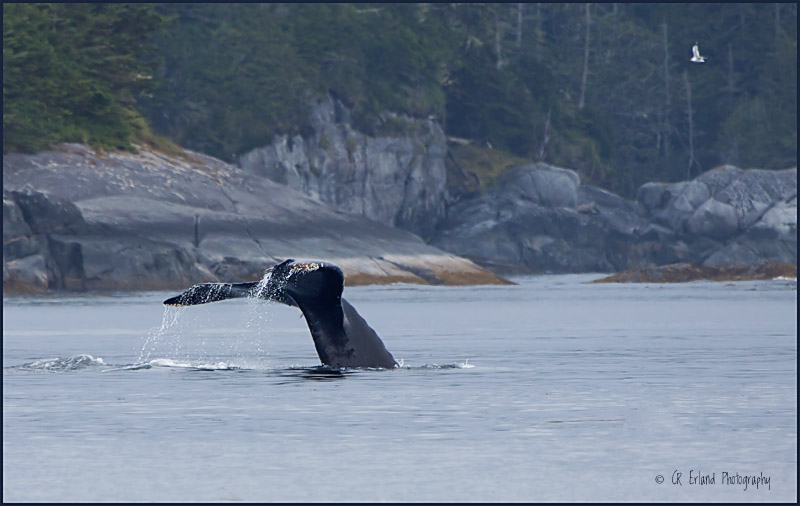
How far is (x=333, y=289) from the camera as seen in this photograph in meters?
22.0

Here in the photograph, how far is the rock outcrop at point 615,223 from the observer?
108938mm

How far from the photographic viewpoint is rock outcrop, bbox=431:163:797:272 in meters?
109

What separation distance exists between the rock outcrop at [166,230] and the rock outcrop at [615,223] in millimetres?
27029

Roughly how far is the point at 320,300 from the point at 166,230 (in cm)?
4885

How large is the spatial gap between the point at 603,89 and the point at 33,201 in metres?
84.0

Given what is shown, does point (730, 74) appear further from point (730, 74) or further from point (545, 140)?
point (545, 140)

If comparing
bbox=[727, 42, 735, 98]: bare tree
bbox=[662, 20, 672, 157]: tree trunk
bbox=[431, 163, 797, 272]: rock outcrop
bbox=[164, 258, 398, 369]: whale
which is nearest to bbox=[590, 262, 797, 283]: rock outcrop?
bbox=[431, 163, 797, 272]: rock outcrop

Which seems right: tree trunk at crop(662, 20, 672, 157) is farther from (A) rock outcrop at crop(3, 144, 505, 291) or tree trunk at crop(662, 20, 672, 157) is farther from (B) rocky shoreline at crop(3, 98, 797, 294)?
(A) rock outcrop at crop(3, 144, 505, 291)

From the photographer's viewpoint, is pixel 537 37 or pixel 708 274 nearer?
pixel 708 274

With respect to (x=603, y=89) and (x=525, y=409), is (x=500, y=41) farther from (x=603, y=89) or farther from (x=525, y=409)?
(x=525, y=409)

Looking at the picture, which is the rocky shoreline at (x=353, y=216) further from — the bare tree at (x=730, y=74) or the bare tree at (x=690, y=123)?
the bare tree at (x=730, y=74)

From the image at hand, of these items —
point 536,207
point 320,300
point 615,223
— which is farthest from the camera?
point 615,223

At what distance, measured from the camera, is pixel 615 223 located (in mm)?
114562

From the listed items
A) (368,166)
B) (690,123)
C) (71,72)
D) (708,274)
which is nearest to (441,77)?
(368,166)
